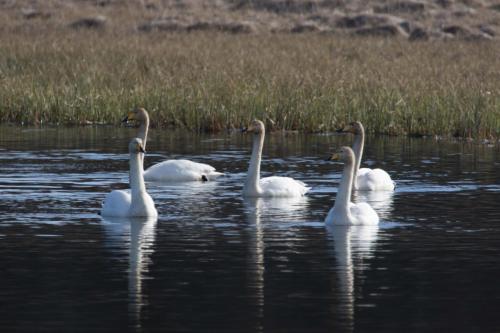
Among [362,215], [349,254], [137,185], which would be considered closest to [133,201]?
[137,185]

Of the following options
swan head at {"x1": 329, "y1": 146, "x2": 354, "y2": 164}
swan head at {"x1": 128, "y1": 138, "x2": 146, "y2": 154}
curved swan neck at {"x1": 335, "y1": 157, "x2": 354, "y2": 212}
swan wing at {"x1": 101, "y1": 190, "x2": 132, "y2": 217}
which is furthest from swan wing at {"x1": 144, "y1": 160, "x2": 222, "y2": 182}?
curved swan neck at {"x1": 335, "y1": 157, "x2": 354, "y2": 212}

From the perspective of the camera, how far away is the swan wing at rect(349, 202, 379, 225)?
14.6 meters

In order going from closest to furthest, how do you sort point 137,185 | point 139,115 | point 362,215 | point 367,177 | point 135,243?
point 135,243 < point 362,215 < point 137,185 < point 367,177 < point 139,115

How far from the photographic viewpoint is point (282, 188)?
17.2 m

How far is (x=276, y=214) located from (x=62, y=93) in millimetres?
12192

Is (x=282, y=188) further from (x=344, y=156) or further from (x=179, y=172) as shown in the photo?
(x=344, y=156)

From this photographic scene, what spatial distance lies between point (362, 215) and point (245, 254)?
2273 millimetres

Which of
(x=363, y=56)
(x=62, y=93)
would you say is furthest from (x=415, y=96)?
(x=363, y=56)

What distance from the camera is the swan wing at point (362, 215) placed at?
1458 centimetres

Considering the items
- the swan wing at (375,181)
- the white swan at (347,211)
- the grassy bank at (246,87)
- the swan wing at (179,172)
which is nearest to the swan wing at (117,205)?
the white swan at (347,211)

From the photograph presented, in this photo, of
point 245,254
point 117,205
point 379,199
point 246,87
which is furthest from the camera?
point 246,87

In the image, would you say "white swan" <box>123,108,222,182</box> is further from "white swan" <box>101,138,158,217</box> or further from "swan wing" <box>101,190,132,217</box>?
"swan wing" <box>101,190,132,217</box>

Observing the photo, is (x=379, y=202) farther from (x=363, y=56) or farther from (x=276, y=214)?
(x=363, y=56)

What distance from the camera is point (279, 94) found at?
2612 cm
